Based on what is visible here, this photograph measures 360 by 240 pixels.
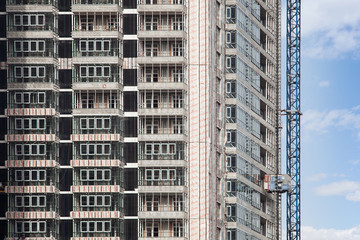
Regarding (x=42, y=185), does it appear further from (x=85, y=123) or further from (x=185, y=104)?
(x=185, y=104)

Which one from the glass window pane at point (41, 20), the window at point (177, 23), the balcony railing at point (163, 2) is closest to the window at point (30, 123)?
the glass window pane at point (41, 20)

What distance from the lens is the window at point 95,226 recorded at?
7323 inches

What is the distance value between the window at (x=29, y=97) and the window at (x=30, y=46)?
6.76m

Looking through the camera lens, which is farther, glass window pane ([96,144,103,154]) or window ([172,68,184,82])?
window ([172,68,184,82])

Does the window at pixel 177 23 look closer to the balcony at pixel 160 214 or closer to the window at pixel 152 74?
the window at pixel 152 74

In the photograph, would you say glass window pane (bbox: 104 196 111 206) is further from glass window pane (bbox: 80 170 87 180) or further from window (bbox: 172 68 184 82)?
window (bbox: 172 68 184 82)

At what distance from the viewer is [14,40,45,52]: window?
190 m

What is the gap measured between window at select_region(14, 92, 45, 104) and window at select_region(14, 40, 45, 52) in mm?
6758

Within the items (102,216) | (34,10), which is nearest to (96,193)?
(102,216)

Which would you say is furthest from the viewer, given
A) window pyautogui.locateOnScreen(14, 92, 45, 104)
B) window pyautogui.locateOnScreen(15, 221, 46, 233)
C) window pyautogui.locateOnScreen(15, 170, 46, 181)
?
window pyautogui.locateOnScreen(14, 92, 45, 104)

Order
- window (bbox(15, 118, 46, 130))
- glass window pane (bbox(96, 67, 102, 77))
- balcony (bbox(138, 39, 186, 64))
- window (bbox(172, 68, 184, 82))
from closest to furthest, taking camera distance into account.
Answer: window (bbox(15, 118, 46, 130)), glass window pane (bbox(96, 67, 102, 77)), balcony (bbox(138, 39, 186, 64)), window (bbox(172, 68, 184, 82))

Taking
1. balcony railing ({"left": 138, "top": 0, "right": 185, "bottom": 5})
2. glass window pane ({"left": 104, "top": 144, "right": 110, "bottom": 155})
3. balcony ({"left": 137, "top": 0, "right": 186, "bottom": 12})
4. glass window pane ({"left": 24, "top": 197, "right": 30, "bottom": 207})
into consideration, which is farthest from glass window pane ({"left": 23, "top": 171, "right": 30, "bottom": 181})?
A: balcony railing ({"left": 138, "top": 0, "right": 185, "bottom": 5})

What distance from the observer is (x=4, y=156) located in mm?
190250

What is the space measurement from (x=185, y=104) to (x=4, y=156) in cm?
2928
